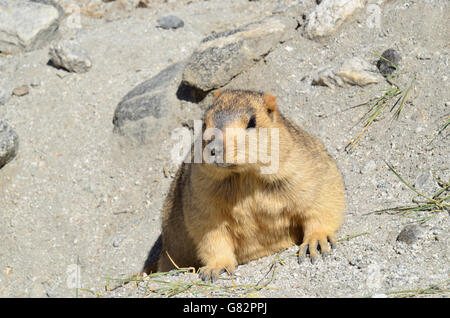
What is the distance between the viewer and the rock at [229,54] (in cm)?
712

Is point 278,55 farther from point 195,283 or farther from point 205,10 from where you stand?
point 195,283

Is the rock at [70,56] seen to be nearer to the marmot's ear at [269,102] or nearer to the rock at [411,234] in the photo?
the marmot's ear at [269,102]

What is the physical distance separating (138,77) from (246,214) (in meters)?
4.73

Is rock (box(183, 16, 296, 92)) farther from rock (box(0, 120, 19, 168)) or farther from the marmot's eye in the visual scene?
the marmot's eye

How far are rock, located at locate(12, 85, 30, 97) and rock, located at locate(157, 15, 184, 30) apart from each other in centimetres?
242

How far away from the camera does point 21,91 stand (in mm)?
8234

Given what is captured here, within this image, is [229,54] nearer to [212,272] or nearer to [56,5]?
[212,272]

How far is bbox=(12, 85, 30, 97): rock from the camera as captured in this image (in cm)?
823

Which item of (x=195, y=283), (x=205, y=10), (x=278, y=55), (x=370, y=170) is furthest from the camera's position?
(x=205, y=10)

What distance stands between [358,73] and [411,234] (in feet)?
9.07

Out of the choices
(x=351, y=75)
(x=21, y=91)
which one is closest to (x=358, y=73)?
(x=351, y=75)

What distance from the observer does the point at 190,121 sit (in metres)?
7.50

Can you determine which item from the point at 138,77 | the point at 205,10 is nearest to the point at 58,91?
the point at 138,77

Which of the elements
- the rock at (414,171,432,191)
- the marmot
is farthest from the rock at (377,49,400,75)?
the marmot
